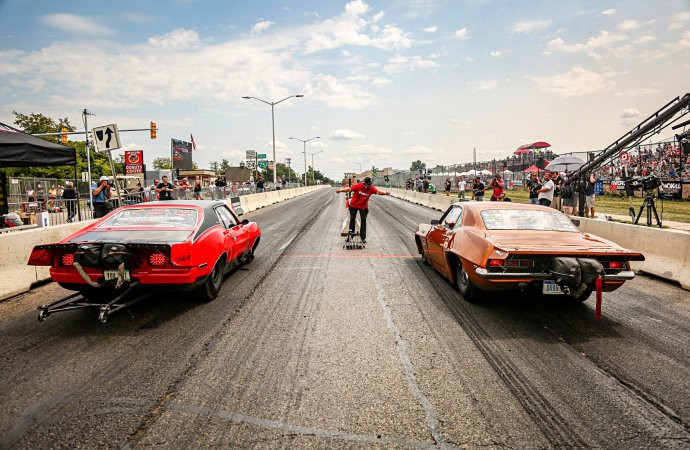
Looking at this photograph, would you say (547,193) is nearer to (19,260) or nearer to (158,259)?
(158,259)

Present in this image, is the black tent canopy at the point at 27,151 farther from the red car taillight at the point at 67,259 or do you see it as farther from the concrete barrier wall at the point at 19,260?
the red car taillight at the point at 67,259

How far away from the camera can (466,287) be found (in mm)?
5840

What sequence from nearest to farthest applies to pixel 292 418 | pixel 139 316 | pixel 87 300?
pixel 292 418 → pixel 139 316 → pixel 87 300

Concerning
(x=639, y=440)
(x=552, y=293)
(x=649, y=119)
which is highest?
(x=649, y=119)

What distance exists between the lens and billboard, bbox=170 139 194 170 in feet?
187

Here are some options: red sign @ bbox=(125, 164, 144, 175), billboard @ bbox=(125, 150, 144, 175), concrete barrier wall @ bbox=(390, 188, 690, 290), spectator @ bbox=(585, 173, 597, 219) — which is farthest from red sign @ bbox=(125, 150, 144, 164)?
concrete barrier wall @ bbox=(390, 188, 690, 290)

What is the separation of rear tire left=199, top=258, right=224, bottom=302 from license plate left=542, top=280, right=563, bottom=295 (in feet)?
13.4

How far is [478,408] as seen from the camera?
3.09m

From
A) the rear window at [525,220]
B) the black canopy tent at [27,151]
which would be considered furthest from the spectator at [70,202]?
the rear window at [525,220]

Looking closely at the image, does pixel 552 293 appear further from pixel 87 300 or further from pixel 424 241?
pixel 87 300

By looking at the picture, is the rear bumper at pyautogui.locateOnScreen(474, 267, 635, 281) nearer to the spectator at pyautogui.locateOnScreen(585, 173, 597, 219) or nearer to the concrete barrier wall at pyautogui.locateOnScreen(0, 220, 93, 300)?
the concrete barrier wall at pyautogui.locateOnScreen(0, 220, 93, 300)

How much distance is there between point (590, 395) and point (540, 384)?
34cm

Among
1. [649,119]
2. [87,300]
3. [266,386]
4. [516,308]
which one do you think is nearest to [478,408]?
[266,386]

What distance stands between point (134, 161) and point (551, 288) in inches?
1794
